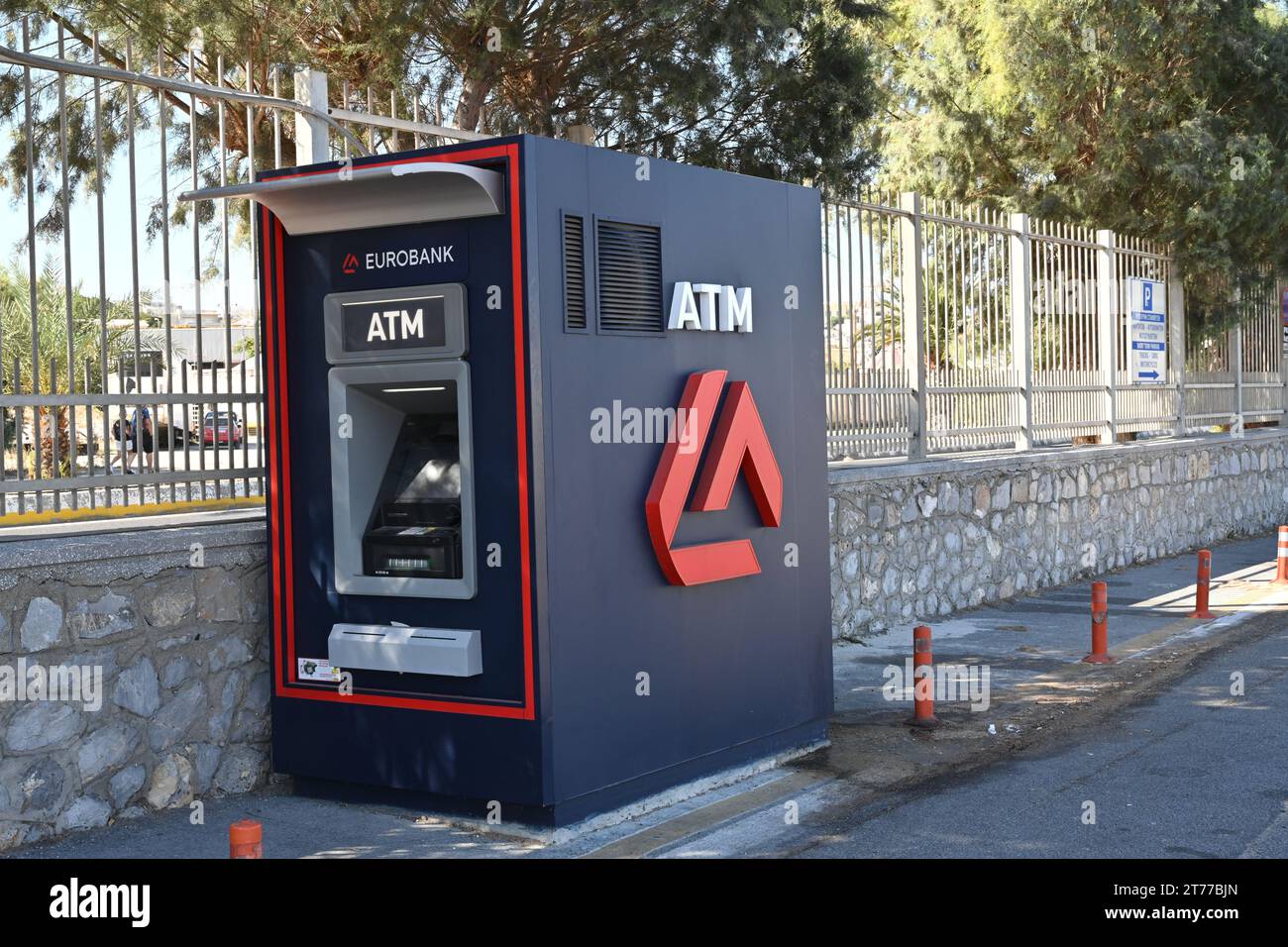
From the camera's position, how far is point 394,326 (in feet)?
20.1

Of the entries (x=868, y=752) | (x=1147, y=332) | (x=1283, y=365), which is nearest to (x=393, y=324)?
(x=868, y=752)

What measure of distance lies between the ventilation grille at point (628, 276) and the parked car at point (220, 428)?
6.64 ft

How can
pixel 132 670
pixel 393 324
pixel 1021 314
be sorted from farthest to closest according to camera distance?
pixel 1021 314 → pixel 393 324 → pixel 132 670

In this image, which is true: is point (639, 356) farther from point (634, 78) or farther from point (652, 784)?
point (634, 78)

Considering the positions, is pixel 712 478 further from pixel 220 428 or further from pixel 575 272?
pixel 220 428

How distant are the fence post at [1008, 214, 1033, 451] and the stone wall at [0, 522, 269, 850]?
30.3 feet

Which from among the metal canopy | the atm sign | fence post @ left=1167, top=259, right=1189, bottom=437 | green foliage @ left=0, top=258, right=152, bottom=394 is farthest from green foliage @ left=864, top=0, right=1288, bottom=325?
green foliage @ left=0, top=258, right=152, bottom=394

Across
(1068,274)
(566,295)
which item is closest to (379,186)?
(566,295)

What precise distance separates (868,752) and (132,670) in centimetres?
380

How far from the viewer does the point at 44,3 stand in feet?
36.4

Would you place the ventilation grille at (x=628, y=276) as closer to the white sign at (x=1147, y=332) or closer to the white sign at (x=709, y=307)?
the white sign at (x=709, y=307)

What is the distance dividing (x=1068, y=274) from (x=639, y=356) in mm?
10121

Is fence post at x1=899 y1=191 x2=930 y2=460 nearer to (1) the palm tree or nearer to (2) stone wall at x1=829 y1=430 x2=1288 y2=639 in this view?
(2) stone wall at x1=829 y1=430 x2=1288 y2=639

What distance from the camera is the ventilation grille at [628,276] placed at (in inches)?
243
